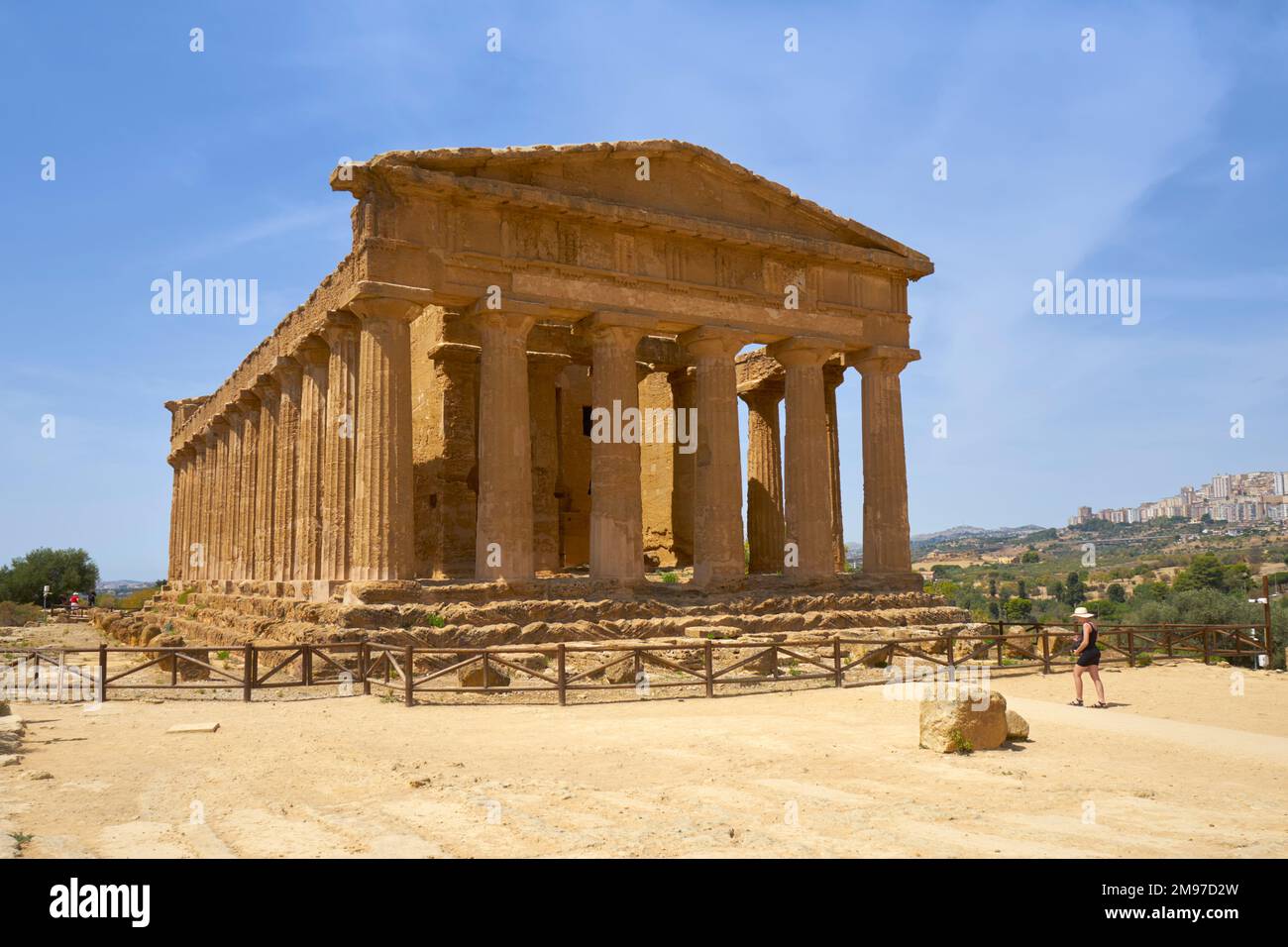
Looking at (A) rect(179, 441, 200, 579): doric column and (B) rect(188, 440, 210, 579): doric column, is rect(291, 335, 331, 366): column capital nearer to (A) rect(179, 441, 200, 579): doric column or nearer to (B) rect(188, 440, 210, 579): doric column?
(B) rect(188, 440, 210, 579): doric column

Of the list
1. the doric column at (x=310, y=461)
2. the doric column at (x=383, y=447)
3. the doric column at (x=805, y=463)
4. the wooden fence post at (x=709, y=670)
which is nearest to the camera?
the wooden fence post at (x=709, y=670)

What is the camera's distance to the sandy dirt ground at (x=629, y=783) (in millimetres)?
7605

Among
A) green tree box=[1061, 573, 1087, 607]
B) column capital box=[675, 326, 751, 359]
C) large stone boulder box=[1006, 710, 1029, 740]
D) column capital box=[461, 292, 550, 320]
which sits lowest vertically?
green tree box=[1061, 573, 1087, 607]

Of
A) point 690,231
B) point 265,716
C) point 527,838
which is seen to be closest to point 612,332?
point 690,231

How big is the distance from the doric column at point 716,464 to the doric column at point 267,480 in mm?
12644

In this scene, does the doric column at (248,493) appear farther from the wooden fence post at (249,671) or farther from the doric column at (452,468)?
the wooden fence post at (249,671)

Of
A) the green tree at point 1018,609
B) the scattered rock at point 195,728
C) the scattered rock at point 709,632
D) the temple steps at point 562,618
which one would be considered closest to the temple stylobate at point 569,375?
the temple steps at point 562,618

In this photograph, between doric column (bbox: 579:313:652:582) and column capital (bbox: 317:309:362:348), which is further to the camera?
doric column (bbox: 579:313:652:582)

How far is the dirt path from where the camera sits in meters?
7.61

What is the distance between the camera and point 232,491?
35.1m

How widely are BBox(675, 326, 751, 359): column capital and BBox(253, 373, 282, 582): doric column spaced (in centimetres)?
1235

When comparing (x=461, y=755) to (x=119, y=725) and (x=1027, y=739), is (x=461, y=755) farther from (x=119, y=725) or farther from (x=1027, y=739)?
(x=1027, y=739)

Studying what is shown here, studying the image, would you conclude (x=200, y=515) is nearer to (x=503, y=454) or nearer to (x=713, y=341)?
(x=503, y=454)

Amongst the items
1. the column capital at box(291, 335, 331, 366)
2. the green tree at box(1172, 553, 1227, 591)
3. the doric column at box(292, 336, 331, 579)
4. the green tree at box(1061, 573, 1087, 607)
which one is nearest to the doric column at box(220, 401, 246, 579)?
the doric column at box(292, 336, 331, 579)
